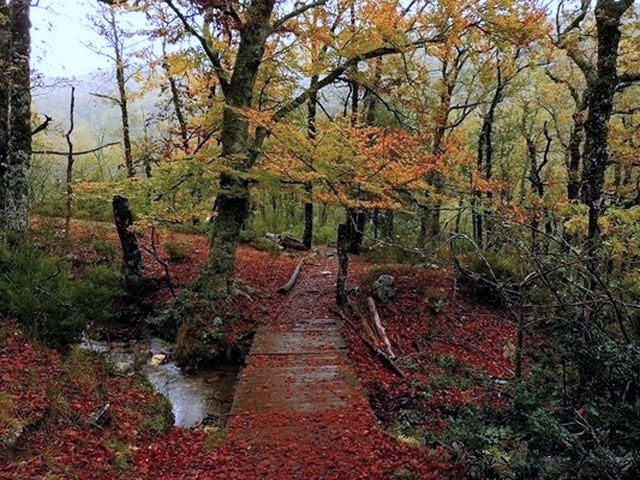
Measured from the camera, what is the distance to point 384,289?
8328 mm

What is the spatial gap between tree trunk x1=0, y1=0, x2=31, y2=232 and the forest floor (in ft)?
11.7

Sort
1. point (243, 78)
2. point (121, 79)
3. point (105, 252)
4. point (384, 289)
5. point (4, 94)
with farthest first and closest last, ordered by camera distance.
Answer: point (121, 79) < point (105, 252) < point (384, 289) < point (243, 78) < point (4, 94)

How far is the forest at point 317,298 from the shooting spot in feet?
10.8

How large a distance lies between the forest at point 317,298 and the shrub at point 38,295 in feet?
0.10

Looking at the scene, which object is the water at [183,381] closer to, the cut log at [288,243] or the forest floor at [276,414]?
the forest floor at [276,414]

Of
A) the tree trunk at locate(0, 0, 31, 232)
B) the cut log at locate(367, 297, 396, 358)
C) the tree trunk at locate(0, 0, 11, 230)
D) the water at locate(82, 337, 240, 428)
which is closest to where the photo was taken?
the water at locate(82, 337, 240, 428)

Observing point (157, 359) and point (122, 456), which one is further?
point (157, 359)

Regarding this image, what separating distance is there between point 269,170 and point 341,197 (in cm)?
151

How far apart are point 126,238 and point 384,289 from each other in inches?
212

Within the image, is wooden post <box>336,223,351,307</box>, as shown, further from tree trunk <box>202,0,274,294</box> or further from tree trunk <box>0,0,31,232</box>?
tree trunk <box>0,0,31,232</box>

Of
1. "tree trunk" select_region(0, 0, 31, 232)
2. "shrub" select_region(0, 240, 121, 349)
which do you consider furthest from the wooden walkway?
"tree trunk" select_region(0, 0, 31, 232)

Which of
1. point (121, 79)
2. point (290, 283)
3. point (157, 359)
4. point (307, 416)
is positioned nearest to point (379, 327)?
point (290, 283)

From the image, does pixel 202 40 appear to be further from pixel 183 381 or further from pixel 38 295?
pixel 183 381

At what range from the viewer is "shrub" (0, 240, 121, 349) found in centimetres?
475
